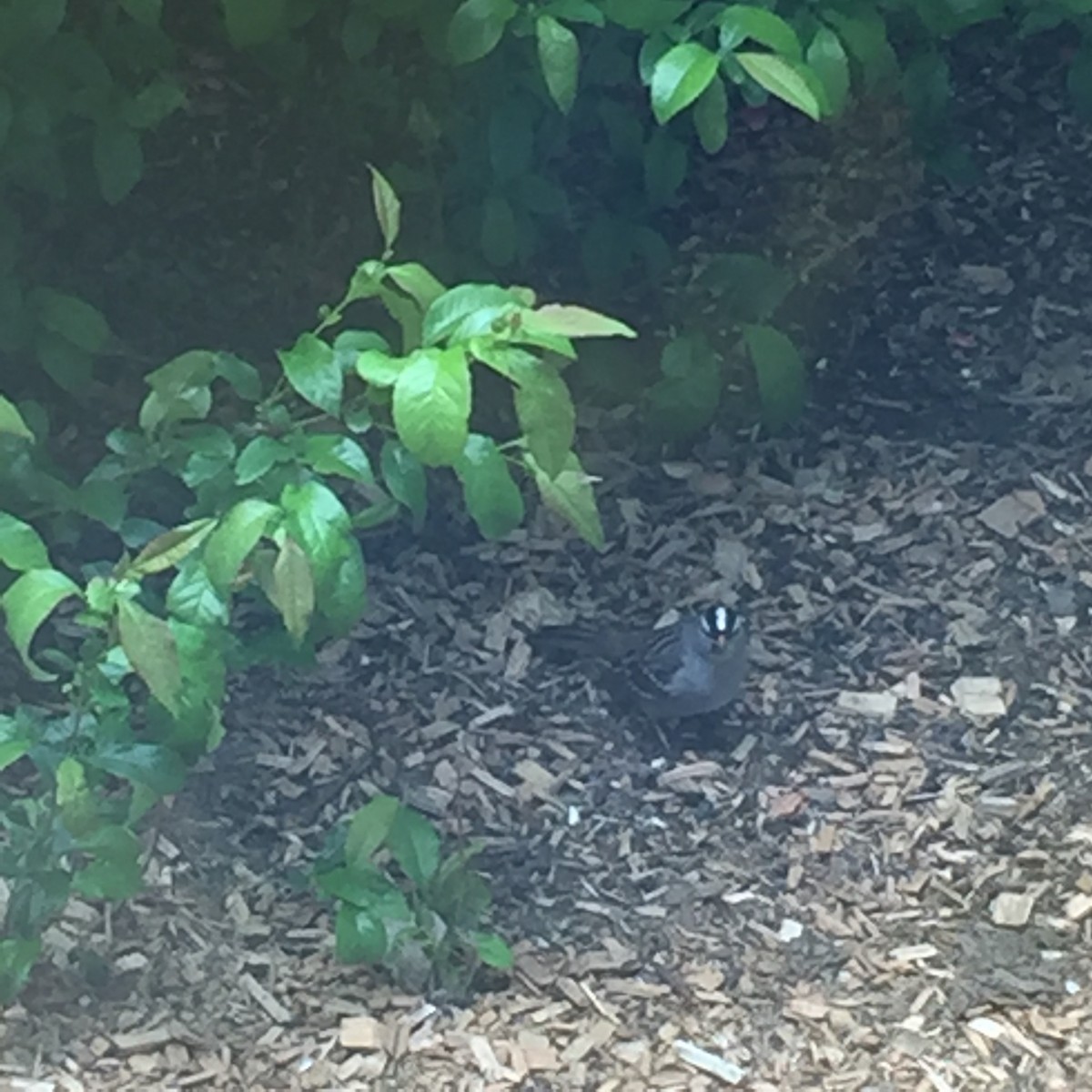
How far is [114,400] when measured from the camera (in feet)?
9.00

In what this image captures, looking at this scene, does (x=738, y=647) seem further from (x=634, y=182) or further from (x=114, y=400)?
(x=114, y=400)

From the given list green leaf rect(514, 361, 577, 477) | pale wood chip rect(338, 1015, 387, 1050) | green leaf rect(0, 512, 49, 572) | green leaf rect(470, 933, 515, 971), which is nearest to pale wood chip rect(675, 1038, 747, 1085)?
green leaf rect(470, 933, 515, 971)

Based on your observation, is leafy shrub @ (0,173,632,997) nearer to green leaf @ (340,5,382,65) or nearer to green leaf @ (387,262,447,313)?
green leaf @ (387,262,447,313)

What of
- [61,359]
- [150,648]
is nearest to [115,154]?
[61,359]

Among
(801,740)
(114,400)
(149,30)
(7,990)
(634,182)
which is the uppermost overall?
(149,30)

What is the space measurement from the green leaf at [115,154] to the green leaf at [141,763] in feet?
2.51

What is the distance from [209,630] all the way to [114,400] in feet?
3.59

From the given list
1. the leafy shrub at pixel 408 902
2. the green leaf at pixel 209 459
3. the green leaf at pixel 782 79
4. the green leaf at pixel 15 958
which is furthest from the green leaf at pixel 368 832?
the green leaf at pixel 782 79

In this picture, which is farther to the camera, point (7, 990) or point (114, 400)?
point (114, 400)

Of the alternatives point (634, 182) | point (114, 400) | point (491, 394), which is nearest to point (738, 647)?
point (491, 394)

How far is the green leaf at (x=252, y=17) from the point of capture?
210 cm

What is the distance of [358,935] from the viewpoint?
204 centimetres

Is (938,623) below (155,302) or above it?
below

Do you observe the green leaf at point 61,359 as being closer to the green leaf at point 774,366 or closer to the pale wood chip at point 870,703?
the green leaf at point 774,366
